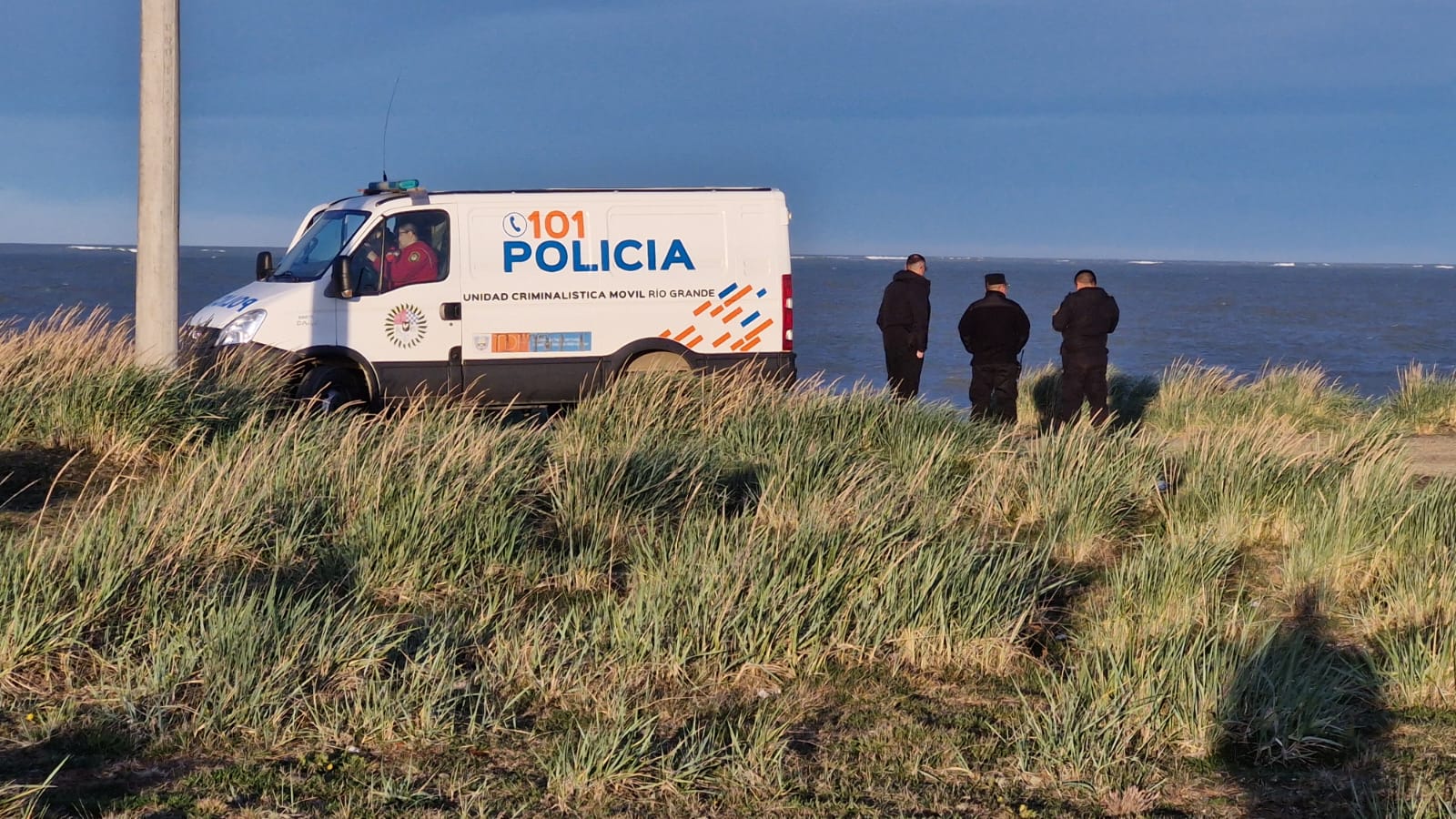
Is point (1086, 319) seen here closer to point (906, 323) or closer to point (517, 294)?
point (906, 323)

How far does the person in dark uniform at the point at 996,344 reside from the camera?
11.9 m

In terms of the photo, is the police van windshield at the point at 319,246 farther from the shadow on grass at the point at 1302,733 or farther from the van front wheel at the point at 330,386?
the shadow on grass at the point at 1302,733

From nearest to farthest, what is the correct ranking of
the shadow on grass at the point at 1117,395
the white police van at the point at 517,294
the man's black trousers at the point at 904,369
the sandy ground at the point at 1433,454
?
the sandy ground at the point at 1433,454 → the white police van at the point at 517,294 → the man's black trousers at the point at 904,369 → the shadow on grass at the point at 1117,395

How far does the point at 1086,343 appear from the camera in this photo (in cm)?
1180

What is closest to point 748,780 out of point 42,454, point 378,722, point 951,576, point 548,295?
point 378,722

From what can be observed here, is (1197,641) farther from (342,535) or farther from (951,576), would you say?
(342,535)

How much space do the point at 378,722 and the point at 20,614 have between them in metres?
1.39

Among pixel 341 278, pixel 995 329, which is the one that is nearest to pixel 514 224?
pixel 341 278

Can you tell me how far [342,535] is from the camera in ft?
20.2

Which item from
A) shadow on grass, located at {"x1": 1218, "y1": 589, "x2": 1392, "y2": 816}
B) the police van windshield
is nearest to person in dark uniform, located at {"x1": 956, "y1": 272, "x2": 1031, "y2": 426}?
the police van windshield

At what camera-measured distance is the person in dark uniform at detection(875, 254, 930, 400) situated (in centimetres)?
1222

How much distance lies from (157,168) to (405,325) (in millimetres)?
3026

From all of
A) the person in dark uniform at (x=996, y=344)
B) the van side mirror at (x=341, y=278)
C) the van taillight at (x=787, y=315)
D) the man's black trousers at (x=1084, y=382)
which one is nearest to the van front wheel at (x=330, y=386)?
the van side mirror at (x=341, y=278)

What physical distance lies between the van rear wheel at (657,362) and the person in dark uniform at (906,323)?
67.4 inches
